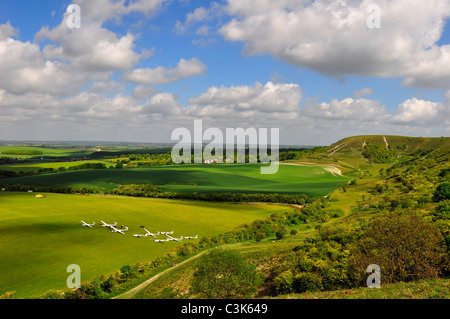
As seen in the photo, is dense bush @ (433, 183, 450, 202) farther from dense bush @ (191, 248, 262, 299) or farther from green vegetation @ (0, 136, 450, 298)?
dense bush @ (191, 248, 262, 299)

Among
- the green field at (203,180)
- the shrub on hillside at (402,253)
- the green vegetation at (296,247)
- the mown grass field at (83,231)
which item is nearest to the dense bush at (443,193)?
the green vegetation at (296,247)

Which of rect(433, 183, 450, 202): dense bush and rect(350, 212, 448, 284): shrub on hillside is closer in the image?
rect(350, 212, 448, 284): shrub on hillside

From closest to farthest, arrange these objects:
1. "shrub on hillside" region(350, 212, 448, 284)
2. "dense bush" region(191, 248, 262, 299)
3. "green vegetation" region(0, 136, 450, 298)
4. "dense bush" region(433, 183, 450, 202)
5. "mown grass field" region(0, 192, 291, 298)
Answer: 1. "shrub on hillside" region(350, 212, 448, 284)
2. "green vegetation" region(0, 136, 450, 298)
3. "dense bush" region(191, 248, 262, 299)
4. "mown grass field" region(0, 192, 291, 298)
5. "dense bush" region(433, 183, 450, 202)

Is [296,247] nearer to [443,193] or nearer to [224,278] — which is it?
[224,278]

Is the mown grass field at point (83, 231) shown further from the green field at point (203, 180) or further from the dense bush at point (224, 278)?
the green field at point (203, 180)

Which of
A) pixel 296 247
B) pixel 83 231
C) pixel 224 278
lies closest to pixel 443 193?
pixel 296 247

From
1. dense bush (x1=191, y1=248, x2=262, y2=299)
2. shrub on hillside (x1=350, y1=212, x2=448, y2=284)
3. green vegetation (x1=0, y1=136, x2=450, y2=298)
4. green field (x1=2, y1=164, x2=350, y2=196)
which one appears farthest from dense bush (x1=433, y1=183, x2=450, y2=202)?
green field (x1=2, y1=164, x2=350, y2=196)

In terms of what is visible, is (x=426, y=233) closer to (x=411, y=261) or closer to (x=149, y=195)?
(x=411, y=261)

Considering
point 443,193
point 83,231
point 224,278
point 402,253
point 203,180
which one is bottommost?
point 83,231
